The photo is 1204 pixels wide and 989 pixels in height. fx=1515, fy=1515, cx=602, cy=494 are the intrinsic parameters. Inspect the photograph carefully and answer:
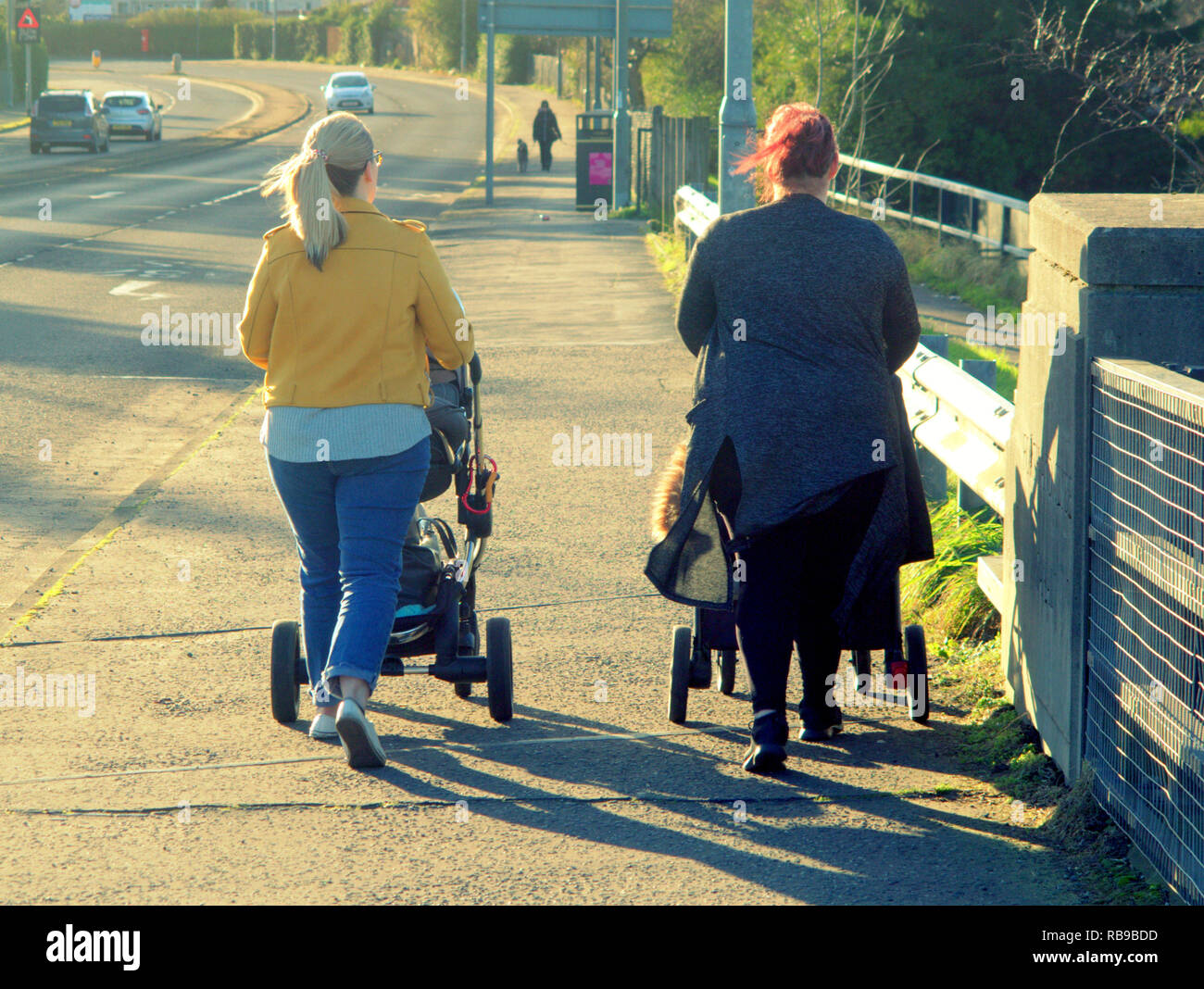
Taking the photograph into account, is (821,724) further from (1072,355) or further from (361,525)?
(361,525)

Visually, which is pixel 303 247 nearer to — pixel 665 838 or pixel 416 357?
pixel 416 357

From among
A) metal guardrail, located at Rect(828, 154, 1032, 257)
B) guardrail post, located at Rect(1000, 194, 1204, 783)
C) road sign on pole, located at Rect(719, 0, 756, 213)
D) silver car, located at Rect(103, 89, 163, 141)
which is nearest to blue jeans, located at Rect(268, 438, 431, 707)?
Answer: guardrail post, located at Rect(1000, 194, 1204, 783)

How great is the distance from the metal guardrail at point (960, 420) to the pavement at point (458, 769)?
0.92 meters

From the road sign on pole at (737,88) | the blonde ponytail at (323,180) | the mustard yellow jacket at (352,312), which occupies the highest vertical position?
the road sign on pole at (737,88)

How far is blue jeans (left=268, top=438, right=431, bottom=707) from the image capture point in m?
4.26

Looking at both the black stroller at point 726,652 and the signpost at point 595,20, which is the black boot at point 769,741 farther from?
the signpost at point 595,20

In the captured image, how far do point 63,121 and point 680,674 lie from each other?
41863 millimetres

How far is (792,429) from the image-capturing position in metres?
4.11

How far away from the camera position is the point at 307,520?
4414 millimetres

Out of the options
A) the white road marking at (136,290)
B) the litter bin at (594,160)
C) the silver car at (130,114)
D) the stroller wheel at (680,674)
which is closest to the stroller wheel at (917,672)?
the stroller wheel at (680,674)

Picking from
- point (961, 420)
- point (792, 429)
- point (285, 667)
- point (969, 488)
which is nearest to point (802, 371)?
point (792, 429)

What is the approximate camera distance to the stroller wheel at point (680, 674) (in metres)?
4.60

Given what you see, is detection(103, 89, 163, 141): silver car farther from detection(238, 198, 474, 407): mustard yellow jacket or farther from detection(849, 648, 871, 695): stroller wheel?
detection(849, 648, 871, 695): stroller wheel

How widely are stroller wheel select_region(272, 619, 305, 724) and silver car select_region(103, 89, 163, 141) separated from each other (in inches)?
1886
